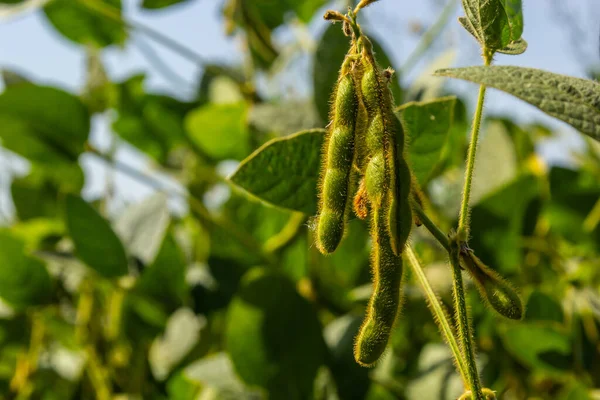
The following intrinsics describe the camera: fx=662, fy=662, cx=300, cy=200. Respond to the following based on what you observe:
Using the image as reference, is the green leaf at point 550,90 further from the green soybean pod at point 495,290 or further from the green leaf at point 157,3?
the green leaf at point 157,3

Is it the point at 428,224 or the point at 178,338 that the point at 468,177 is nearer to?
the point at 428,224

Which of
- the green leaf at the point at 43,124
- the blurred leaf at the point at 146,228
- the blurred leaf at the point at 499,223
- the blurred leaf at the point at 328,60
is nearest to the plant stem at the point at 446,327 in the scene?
the blurred leaf at the point at 328,60

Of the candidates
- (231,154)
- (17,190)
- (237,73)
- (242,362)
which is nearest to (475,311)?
(242,362)

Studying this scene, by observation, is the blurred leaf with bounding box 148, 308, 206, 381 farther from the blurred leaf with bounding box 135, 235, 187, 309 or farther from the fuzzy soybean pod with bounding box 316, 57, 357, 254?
the fuzzy soybean pod with bounding box 316, 57, 357, 254

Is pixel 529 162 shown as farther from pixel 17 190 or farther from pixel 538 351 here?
pixel 17 190

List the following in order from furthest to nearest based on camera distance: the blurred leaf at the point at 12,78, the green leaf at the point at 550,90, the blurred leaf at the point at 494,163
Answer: the blurred leaf at the point at 12,78
the blurred leaf at the point at 494,163
the green leaf at the point at 550,90
